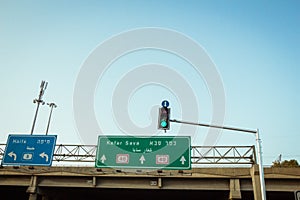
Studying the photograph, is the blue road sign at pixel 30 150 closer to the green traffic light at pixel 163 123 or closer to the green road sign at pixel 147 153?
the green road sign at pixel 147 153

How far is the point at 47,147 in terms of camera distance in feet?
67.9

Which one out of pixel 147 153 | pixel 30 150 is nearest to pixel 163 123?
pixel 147 153

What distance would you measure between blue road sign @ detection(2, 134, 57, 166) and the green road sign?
13.1ft

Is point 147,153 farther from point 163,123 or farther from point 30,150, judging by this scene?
point 30,150

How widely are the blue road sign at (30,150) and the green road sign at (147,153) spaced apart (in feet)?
13.1

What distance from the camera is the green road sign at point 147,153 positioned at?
18844 mm

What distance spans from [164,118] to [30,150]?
45.5 feet

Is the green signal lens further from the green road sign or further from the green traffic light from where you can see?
the green road sign

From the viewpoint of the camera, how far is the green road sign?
1884cm

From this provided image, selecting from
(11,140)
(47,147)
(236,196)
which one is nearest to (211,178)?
(236,196)

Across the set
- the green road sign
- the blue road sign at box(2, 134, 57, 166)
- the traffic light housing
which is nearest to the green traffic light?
the traffic light housing

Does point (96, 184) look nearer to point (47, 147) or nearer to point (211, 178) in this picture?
point (47, 147)

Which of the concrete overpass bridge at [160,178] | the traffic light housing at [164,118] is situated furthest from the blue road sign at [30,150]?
the traffic light housing at [164,118]

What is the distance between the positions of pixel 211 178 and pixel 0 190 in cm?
2082
